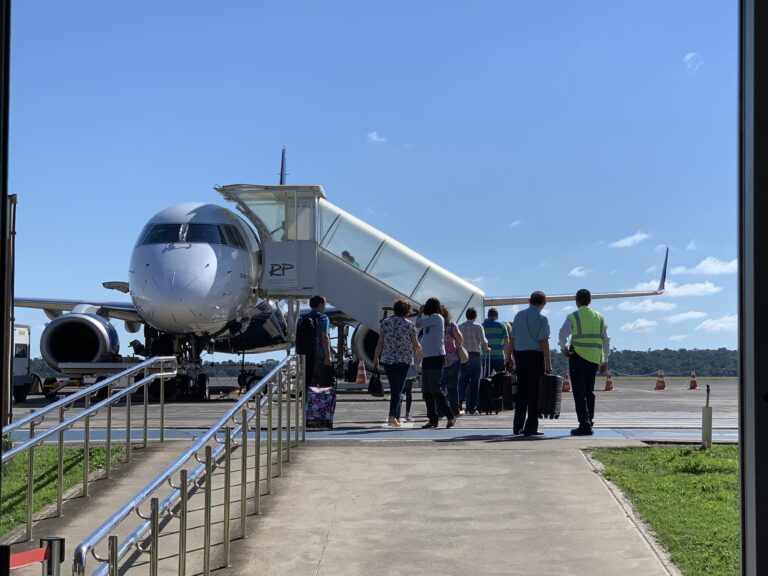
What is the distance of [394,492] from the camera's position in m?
6.91

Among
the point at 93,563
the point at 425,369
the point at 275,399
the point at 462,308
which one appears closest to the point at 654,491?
the point at 275,399

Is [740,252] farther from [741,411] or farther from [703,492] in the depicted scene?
[703,492]

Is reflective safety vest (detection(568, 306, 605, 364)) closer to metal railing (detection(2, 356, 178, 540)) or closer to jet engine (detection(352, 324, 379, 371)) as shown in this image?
metal railing (detection(2, 356, 178, 540))

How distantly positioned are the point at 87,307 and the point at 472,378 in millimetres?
12302

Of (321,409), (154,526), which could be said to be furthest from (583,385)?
(154,526)

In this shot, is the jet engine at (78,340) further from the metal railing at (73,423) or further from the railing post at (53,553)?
the railing post at (53,553)

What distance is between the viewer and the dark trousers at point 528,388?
10016 millimetres

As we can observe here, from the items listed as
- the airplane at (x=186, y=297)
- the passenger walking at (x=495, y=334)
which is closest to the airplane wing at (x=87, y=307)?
the airplane at (x=186, y=297)

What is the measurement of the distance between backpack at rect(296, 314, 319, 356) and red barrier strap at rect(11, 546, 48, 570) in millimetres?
8678

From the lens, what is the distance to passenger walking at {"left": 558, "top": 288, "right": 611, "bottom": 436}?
34.0ft

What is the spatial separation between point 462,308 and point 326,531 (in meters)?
13.5

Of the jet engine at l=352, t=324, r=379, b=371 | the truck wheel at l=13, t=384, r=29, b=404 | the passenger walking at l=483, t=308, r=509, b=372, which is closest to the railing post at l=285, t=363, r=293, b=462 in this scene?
the passenger walking at l=483, t=308, r=509, b=372

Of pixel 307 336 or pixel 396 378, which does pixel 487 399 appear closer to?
pixel 396 378

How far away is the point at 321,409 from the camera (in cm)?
1084
